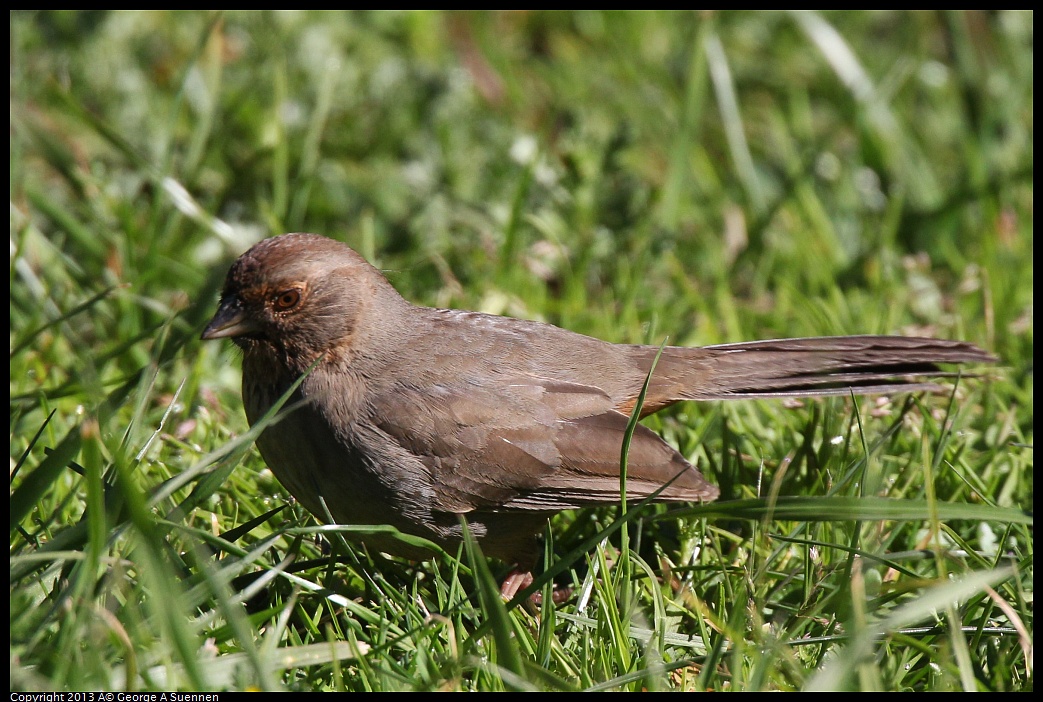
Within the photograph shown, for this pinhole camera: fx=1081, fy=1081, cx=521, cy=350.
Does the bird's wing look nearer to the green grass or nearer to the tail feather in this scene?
the green grass

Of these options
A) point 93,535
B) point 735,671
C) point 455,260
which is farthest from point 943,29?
point 93,535

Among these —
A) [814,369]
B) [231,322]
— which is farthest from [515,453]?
[814,369]

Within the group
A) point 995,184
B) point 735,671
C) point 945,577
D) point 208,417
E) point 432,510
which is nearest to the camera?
point 735,671

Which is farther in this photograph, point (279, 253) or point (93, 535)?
point (279, 253)

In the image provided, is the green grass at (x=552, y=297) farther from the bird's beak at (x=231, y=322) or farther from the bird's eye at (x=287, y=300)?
the bird's eye at (x=287, y=300)

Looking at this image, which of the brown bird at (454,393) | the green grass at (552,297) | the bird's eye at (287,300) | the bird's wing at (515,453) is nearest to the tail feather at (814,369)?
the brown bird at (454,393)

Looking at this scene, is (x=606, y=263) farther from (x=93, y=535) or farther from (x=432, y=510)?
(x=93, y=535)
